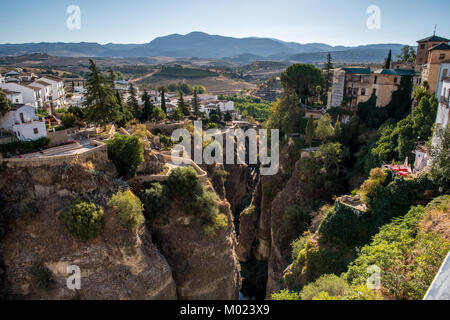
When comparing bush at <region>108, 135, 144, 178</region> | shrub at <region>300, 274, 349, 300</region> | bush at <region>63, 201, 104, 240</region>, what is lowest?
shrub at <region>300, 274, 349, 300</region>

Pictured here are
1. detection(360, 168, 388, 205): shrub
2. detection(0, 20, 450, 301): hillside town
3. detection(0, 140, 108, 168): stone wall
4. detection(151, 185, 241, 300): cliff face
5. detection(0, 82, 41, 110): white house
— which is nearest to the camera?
detection(0, 20, 450, 301): hillside town

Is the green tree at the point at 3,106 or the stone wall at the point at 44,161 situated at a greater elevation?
the green tree at the point at 3,106

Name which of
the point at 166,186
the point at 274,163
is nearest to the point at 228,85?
the point at 274,163

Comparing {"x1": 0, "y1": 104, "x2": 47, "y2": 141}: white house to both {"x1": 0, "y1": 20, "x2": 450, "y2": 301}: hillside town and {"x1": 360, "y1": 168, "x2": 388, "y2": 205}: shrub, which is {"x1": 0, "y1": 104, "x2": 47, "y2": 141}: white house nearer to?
{"x1": 0, "y1": 20, "x2": 450, "y2": 301}: hillside town

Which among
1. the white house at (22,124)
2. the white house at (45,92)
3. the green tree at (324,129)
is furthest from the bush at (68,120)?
the green tree at (324,129)

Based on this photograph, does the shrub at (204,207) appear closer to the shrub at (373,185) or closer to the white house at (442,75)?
the shrub at (373,185)

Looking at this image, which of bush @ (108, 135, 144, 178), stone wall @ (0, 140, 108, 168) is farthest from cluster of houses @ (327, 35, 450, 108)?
stone wall @ (0, 140, 108, 168)

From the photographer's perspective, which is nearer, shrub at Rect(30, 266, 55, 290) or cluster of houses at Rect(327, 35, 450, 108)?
shrub at Rect(30, 266, 55, 290)
